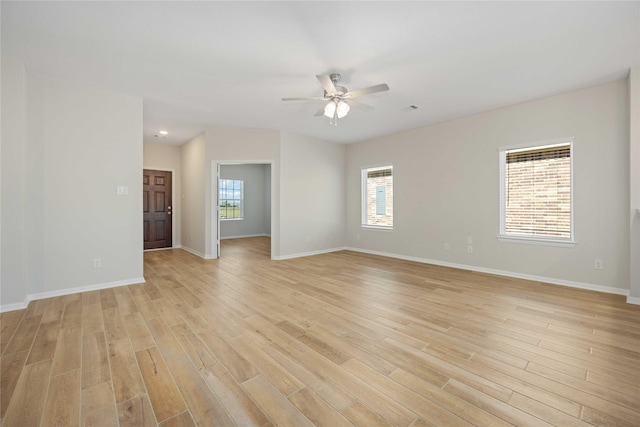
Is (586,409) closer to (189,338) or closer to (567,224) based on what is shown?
(189,338)

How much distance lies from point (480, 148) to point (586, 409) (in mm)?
4024

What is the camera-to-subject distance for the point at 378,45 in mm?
2621

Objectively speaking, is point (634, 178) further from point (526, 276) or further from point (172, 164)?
point (172, 164)

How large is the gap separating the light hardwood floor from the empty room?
0.06 feet

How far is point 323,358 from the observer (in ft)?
6.63

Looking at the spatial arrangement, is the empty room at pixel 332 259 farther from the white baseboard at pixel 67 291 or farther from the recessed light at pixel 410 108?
the recessed light at pixel 410 108

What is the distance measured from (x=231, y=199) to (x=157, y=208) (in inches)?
107


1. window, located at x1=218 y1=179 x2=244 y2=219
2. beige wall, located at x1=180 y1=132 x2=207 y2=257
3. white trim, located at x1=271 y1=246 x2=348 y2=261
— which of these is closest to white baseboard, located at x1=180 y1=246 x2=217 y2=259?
beige wall, located at x1=180 y1=132 x2=207 y2=257

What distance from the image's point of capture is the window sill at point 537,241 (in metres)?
3.78

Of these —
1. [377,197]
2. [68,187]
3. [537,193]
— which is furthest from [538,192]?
[68,187]

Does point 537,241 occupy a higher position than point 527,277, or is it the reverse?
point 537,241

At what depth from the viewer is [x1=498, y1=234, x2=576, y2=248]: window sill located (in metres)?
3.78

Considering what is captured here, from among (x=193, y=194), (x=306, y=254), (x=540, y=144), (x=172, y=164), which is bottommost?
(x=306, y=254)

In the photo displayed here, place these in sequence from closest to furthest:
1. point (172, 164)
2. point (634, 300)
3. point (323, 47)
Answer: point (323, 47)
point (634, 300)
point (172, 164)
